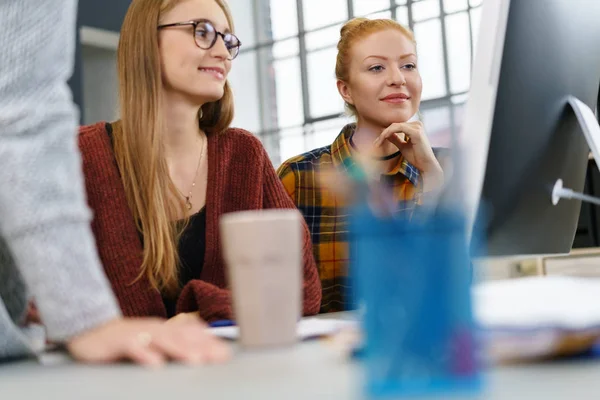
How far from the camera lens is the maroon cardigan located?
4.23 feet

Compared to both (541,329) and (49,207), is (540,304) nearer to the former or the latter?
(541,329)

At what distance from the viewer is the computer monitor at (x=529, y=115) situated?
2.43 ft

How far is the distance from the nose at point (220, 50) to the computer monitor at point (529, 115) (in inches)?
31.8

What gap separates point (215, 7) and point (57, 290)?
110 centimetres

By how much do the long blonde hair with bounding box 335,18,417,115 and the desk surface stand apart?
62.7 inches

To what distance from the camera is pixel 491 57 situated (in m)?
0.74

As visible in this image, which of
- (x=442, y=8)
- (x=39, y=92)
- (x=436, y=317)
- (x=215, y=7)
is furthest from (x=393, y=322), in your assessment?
(x=442, y=8)

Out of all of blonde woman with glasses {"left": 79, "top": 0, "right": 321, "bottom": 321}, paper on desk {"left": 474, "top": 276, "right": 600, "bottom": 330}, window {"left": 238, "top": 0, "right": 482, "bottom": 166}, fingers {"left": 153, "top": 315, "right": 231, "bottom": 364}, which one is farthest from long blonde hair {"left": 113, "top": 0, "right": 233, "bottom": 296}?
window {"left": 238, "top": 0, "right": 482, "bottom": 166}

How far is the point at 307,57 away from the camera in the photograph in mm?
7445

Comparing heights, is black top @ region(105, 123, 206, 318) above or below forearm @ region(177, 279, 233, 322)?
above

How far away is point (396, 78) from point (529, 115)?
1214mm

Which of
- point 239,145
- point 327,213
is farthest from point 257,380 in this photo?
point 327,213

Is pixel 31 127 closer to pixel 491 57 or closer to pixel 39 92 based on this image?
pixel 39 92

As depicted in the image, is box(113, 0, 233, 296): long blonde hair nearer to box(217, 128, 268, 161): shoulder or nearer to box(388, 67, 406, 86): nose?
box(217, 128, 268, 161): shoulder
